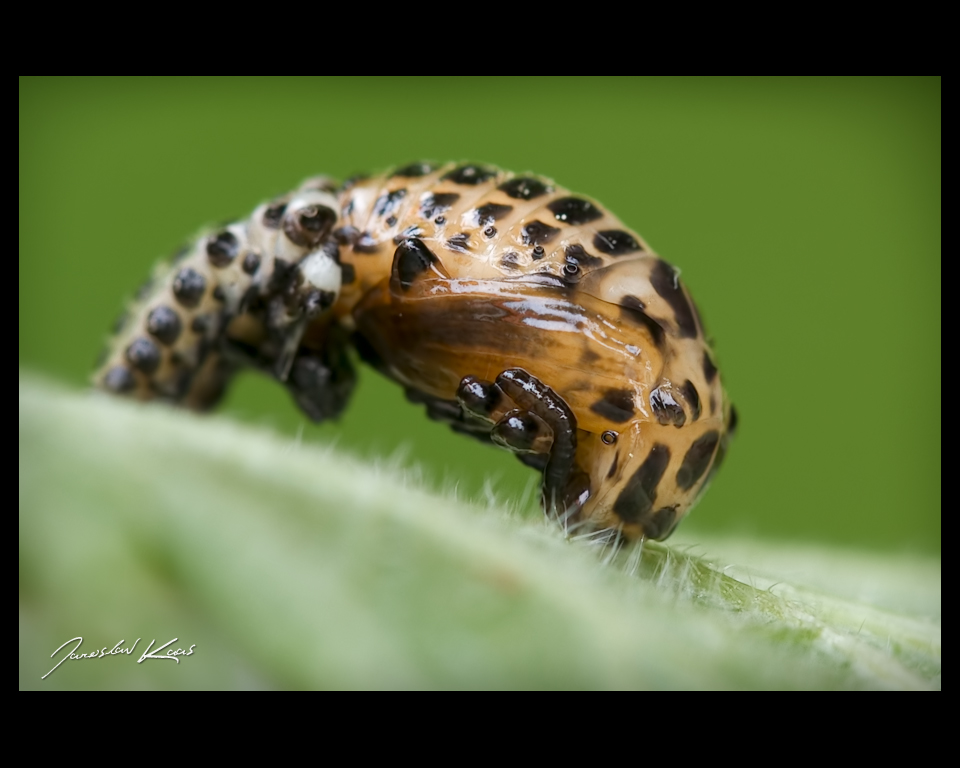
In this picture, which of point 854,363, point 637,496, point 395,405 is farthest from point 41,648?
point 854,363

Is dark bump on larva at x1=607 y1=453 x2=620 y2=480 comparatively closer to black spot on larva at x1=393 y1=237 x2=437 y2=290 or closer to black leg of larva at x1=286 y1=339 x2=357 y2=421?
black spot on larva at x1=393 y1=237 x2=437 y2=290

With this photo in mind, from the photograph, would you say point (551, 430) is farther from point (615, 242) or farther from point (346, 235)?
point (346, 235)

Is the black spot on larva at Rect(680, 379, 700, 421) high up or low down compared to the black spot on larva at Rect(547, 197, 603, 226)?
down

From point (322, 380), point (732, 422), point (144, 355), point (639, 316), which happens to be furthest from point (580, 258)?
point (144, 355)
